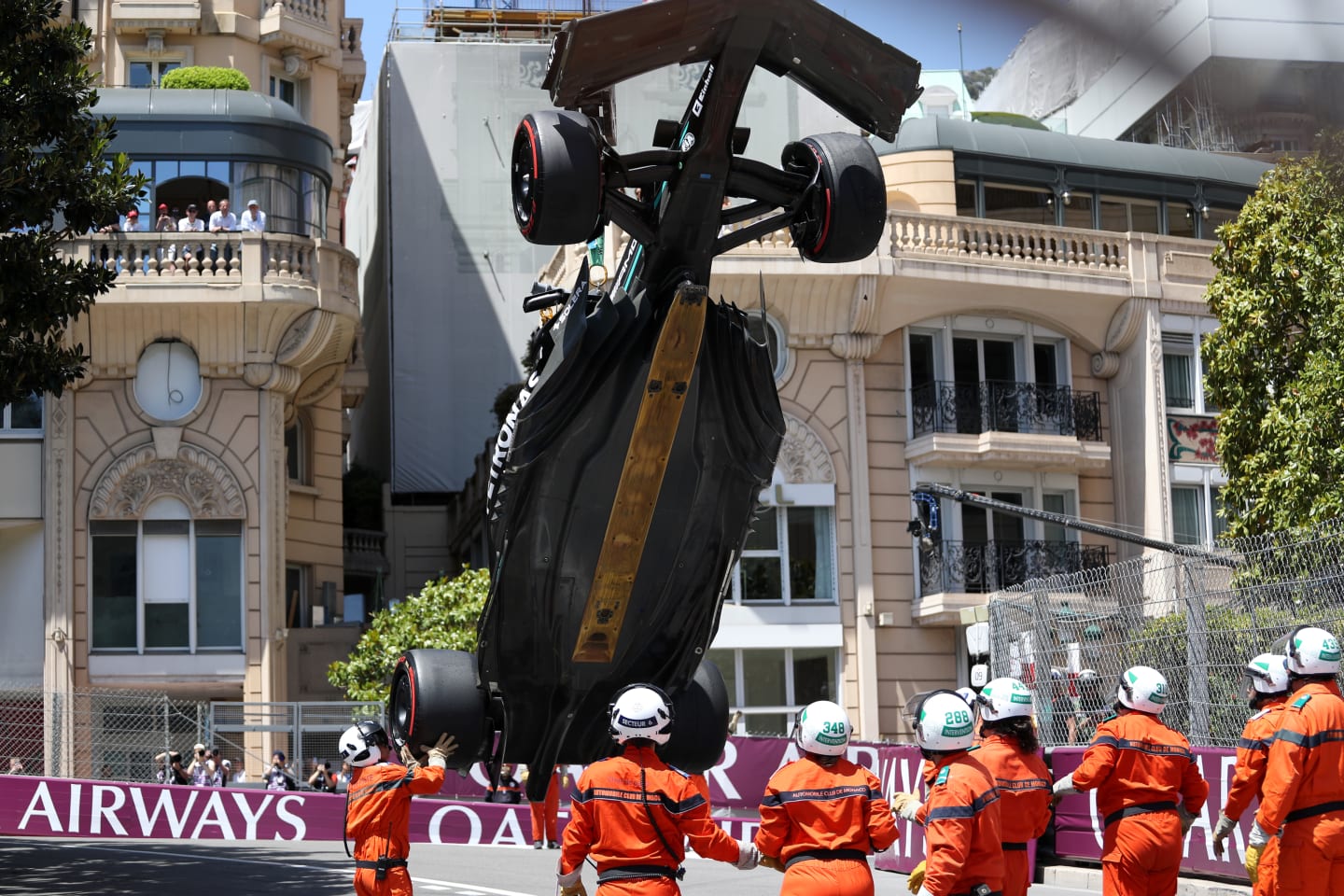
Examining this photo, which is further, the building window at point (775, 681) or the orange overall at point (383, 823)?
the building window at point (775, 681)

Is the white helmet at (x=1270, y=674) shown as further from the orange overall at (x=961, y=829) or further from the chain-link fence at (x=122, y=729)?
the chain-link fence at (x=122, y=729)

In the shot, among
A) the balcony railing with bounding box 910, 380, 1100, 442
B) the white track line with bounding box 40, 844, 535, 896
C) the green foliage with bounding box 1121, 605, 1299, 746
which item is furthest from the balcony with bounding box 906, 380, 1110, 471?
the white track line with bounding box 40, 844, 535, 896

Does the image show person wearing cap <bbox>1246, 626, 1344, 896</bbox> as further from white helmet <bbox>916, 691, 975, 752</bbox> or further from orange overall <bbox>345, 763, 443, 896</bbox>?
orange overall <bbox>345, 763, 443, 896</bbox>

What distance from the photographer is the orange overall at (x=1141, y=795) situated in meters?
10.4

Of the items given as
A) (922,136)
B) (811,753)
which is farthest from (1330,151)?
(922,136)

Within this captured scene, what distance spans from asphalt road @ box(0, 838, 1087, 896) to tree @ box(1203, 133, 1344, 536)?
8.21m

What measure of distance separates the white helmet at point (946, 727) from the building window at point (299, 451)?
2693 cm

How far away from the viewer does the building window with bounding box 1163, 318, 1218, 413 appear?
33625mm

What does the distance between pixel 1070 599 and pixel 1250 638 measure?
125 inches

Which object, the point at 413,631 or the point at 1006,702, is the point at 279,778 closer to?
the point at 413,631

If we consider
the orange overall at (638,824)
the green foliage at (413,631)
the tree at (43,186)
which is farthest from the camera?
the green foliage at (413,631)

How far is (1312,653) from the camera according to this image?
31.5ft

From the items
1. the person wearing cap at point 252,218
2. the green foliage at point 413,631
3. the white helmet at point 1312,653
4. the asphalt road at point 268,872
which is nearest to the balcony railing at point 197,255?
the person wearing cap at point 252,218

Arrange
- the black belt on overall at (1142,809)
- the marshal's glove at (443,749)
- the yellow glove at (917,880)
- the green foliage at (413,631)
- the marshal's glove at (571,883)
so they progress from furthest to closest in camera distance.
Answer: the green foliage at (413,631)
the marshal's glove at (443,749)
the black belt on overall at (1142,809)
the marshal's glove at (571,883)
the yellow glove at (917,880)
